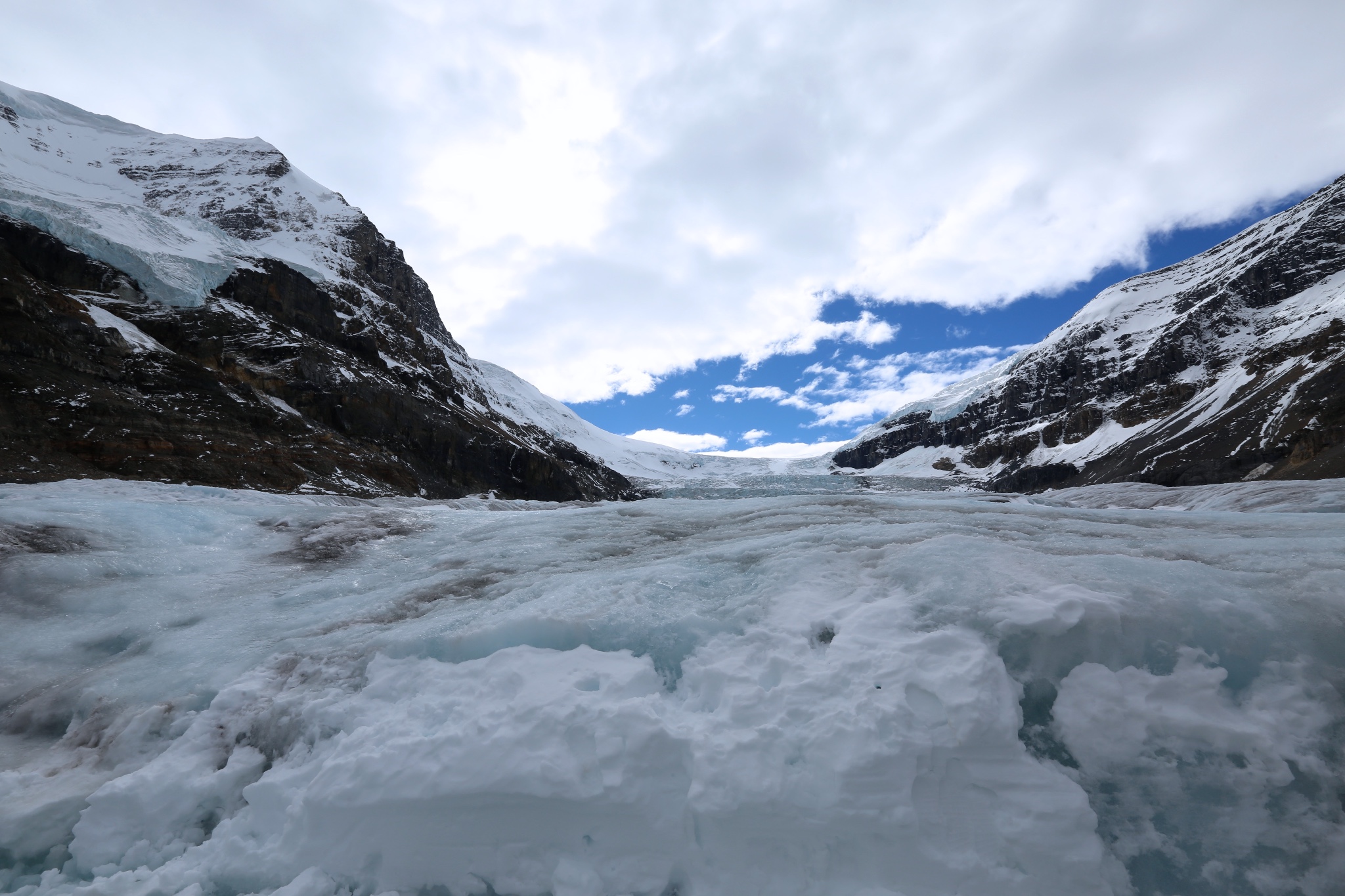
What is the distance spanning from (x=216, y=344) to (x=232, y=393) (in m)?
6.37

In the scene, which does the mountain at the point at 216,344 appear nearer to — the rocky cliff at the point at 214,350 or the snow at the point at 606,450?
the rocky cliff at the point at 214,350

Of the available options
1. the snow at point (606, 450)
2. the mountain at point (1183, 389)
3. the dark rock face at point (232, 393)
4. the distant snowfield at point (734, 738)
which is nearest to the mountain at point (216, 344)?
the dark rock face at point (232, 393)

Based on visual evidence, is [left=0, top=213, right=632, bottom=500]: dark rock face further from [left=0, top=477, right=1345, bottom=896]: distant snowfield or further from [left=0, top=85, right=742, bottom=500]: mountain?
[left=0, top=477, right=1345, bottom=896]: distant snowfield

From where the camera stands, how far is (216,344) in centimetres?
3628

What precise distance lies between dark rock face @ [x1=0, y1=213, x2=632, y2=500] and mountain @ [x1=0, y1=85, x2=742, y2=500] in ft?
0.36

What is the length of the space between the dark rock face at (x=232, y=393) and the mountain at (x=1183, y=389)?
194 feet

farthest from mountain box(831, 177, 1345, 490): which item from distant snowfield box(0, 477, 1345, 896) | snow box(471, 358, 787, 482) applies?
distant snowfield box(0, 477, 1345, 896)

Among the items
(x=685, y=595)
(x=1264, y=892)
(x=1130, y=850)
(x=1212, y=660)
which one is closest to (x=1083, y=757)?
(x=1130, y=850)

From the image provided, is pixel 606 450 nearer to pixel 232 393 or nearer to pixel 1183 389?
pixel 1183 389

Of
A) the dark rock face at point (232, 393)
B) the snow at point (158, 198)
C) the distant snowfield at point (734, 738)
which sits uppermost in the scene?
the snow at point (158, 198)

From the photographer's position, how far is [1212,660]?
4023 mm

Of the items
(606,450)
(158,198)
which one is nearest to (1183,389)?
(606,450)

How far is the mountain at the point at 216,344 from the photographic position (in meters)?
25.3

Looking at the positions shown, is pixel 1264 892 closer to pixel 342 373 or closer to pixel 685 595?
pixel 685 595
